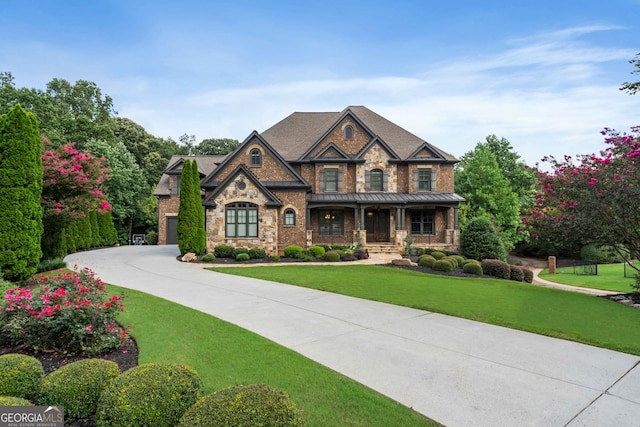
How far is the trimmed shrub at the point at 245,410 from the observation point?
2410 mm

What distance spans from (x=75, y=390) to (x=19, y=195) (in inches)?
356

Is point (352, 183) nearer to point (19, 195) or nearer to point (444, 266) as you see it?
point (444, 266)

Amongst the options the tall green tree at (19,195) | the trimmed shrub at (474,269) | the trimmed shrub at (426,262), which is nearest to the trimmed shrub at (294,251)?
the trimmed shrub at (426,262)

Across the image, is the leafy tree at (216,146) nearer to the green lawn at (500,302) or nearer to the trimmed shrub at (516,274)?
the green lawn at (500,302)

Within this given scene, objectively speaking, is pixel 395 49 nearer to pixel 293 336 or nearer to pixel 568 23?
pixel 568 23

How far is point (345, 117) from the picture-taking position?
24906mm

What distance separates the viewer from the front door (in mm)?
25514

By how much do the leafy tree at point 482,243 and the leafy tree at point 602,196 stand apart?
8.91 meters

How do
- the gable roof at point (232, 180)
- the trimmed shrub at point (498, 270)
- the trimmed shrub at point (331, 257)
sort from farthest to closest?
the gable roof at point (232, 180) → the trimmed shrub at point (331, 257) → the trimmed shrub at point (498, 270)

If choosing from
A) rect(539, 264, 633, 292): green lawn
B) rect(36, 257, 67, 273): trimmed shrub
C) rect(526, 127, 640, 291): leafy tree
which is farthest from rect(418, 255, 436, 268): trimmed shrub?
rect(36, 257, 67, 273): trimmed shrub

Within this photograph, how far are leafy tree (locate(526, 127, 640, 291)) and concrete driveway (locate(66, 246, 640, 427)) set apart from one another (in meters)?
5.82

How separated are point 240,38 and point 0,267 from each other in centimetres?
1104

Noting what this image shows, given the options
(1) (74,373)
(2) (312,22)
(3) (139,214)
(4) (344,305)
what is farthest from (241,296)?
(3) (139,214)

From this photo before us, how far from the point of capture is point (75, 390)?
3387 mm
